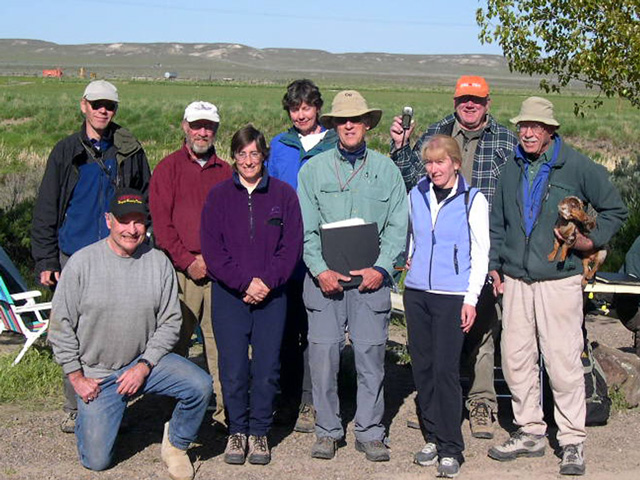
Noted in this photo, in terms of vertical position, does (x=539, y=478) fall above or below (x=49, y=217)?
below

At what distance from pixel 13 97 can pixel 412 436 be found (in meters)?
49.4

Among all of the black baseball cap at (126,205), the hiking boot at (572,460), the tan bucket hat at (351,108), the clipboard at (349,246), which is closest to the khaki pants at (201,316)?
the black baseball cap at (126,205)

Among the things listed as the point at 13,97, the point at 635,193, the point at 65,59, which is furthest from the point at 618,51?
the point at 65,59

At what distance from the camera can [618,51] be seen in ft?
39.8

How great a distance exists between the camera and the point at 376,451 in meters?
5.57

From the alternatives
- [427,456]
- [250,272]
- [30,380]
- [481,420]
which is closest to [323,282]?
[250,272]

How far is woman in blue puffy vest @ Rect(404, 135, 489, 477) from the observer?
5398mm

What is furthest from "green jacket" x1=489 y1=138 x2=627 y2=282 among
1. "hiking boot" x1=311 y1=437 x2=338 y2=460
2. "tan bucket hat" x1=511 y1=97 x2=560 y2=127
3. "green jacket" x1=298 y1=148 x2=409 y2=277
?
"hiking boot" x1=311 y1=437 x2=338 y2=460

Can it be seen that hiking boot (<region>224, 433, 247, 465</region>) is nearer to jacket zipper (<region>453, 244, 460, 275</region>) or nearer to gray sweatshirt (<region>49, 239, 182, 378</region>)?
gray sweatshirt (<region>49, 239, 182, 378</region>)

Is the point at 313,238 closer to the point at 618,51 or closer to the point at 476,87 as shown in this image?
the point at 476,87

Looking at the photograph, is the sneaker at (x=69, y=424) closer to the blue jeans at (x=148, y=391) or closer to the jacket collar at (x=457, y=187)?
the blue jeans at (x=148, y=391)

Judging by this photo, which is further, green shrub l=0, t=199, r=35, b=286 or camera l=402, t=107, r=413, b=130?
green shrub l=0, t=199, r=35, b=286

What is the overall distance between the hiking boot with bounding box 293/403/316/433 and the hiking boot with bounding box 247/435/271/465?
1.63 feet

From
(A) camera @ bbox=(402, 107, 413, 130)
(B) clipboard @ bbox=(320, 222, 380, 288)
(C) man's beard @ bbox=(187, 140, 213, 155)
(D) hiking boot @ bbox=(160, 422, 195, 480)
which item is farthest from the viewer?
(A) camera @ bbox=(402, 107, 413, 130)
